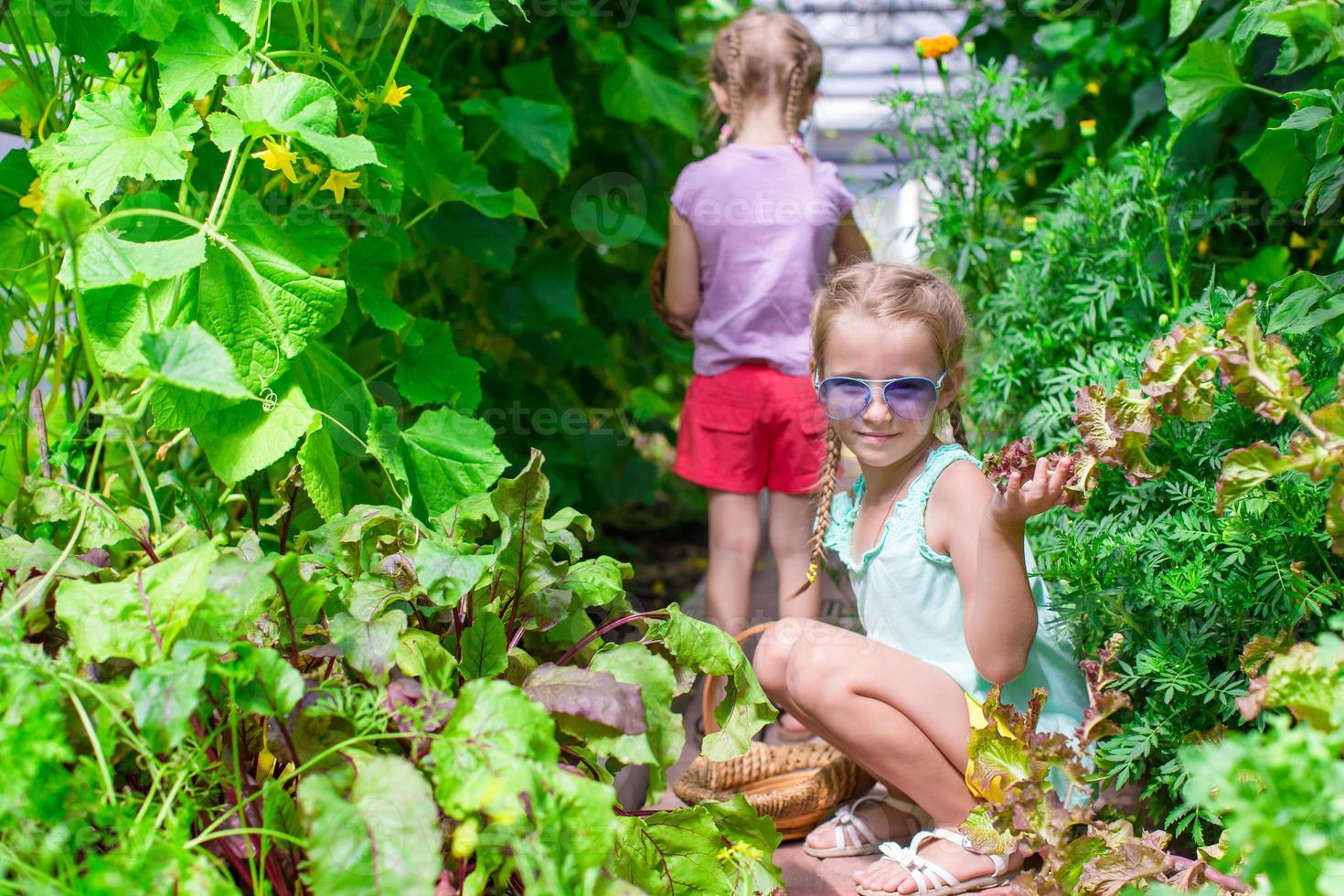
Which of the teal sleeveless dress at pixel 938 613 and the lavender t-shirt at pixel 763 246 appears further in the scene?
the lavender t-shirt at pixel 763 246

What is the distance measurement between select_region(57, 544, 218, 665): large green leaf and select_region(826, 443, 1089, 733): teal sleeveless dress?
108 centimetres

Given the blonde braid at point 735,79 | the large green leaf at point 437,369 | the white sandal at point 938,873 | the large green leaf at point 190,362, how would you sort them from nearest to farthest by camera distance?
the large green leaf at point 190,362 → the white sandal at point 938,873 → the large green leaf at point 437,369 → the blonde braid at point 735,79

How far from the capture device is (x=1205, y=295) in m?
1.87

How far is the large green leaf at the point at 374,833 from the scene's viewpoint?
1.07 metres

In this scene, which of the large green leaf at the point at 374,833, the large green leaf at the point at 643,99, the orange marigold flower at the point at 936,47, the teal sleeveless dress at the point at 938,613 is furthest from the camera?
the large green leaf at the point at 643,99

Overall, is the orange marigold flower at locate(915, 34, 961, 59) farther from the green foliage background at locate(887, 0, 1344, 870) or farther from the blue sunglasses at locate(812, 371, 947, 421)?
the blue sunglasses at locate(812, 371, 947, 421)

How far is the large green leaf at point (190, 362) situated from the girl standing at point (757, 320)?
1.58 metres

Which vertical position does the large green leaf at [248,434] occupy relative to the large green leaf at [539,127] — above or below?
below

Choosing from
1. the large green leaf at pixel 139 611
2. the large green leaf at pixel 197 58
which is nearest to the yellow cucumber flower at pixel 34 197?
the large green leaf at pixel 197 58

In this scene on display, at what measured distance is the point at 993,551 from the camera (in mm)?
1612

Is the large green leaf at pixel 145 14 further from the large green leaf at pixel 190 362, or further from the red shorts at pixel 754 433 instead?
the red shorts at pixel 754 433

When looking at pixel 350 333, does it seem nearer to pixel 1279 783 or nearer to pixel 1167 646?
pixel 1167 646

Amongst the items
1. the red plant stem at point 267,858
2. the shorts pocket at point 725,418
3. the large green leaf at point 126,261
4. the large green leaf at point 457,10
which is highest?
the large green leaf at point 457,10

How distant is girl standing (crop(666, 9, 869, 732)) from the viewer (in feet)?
8.86
